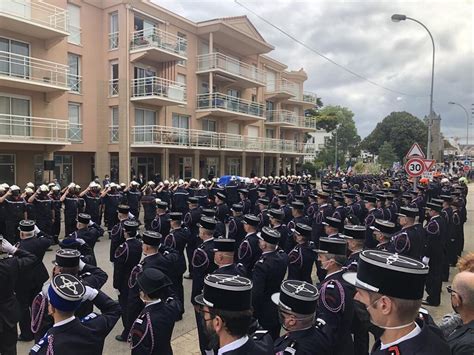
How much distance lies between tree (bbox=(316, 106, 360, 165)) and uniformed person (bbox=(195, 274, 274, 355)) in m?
65.9

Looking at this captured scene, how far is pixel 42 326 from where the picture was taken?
3.87 metres

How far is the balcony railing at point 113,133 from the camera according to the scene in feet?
80.9

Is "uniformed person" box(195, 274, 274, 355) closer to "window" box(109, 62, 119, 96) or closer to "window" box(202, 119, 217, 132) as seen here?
"window" box(109, 62, 119, 96)

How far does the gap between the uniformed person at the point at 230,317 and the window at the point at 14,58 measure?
19906mm

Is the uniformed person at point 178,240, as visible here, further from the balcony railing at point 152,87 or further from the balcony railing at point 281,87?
the balcony railing at point 281,87

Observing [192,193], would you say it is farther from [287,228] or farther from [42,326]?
[42,326]

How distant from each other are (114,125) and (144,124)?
195 cm

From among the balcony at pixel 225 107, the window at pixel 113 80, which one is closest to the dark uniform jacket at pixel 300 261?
the window at pixel 113 80

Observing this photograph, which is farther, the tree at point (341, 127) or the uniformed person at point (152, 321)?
the tree at point (341, 127)

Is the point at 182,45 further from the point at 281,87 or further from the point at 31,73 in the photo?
the point at 281,87

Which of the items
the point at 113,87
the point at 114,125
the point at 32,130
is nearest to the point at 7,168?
the point at 32,130

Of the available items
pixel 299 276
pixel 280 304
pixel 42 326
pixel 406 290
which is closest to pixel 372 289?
pixel 406 290

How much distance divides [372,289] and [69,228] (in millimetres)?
12463

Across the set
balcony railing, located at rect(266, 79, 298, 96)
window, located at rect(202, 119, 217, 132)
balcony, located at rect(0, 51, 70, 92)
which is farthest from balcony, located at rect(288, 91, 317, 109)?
balcony, located at rect(0, 51, 70, 92)
